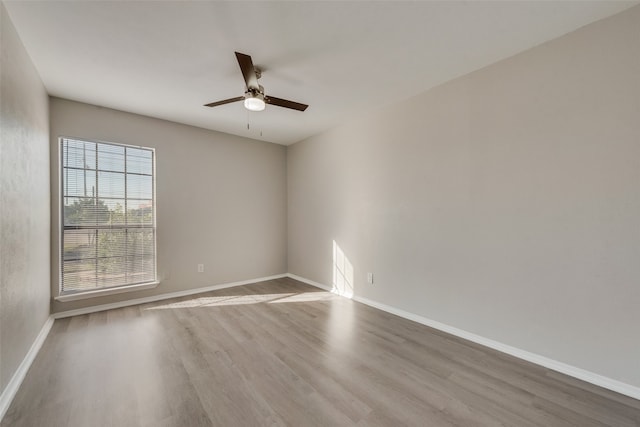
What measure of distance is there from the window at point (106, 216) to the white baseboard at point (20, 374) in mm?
814

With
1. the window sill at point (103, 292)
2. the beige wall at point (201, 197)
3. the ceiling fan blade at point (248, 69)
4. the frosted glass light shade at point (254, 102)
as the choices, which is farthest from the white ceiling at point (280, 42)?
the window sill at point (103, 292)

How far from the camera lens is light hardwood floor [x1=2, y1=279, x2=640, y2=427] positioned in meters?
1.67

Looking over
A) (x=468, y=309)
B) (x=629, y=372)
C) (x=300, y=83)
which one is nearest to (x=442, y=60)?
(x=300, y=83)

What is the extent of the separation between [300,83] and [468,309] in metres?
2.99

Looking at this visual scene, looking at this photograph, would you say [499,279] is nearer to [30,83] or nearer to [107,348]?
[107,348]

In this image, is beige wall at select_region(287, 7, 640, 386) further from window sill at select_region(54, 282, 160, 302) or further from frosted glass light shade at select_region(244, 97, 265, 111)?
window sill at select_region(54, 282, 160, 302)

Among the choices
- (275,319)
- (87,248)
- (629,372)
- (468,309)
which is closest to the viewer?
(629,372)

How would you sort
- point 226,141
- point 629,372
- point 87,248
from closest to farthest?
point 629,372 < point 87,248 < point 226,141

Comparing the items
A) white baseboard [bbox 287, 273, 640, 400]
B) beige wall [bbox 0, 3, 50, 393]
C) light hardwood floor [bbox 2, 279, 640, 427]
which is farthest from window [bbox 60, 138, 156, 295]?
white baseboard [bbox 287, 273, 640, 400]

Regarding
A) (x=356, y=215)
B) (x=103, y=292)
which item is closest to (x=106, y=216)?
(x=103, y=292)

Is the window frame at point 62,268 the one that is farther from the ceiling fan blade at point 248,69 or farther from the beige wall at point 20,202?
the ceiling fan blade at point 248,69

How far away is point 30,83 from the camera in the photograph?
2.39 metres

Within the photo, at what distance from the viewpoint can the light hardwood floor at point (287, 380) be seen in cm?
167

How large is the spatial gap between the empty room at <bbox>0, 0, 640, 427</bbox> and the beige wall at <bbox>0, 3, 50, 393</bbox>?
34 millimetres
